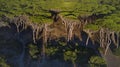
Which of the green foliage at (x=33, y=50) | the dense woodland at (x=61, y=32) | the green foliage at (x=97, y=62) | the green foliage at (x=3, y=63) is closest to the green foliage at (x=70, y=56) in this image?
the dense woodland at (x=61, y=32)

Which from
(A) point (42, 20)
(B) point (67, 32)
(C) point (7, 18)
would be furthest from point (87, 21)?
(C) point (7, 18)

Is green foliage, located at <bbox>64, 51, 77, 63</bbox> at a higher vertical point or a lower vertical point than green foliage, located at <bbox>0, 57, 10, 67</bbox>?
higher

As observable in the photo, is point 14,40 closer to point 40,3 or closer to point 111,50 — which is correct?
point 40,3

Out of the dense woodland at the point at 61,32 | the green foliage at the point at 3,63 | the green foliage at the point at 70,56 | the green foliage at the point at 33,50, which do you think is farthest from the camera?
the green foliage at the point at 33,50

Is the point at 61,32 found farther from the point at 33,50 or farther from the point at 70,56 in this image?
the point at 33,50

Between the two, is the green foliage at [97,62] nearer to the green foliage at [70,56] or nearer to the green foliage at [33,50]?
the green foliage at [70,56]

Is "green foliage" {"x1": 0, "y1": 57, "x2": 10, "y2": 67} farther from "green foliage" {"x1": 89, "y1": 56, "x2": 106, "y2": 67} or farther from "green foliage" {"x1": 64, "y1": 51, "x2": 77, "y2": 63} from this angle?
"green foliage" {"x1": 89, "y1": 56, "x2": 106, "y2": 67}

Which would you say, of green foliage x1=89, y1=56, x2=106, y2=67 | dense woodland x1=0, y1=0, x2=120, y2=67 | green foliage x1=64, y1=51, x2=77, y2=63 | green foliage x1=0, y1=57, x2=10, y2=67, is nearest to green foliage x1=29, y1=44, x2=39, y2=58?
dense woodland x1=0, y1=0, x2=120, y2=67

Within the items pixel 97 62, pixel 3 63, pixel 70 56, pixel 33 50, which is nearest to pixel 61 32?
pixel 70 56
